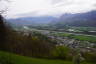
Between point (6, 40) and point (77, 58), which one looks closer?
point (77, 58)

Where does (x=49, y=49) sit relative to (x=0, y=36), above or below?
below

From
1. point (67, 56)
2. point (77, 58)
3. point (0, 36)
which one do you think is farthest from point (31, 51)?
point (77, 58)

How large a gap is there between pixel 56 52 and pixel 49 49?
12.5 feet

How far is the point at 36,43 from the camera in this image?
4906 centimetres

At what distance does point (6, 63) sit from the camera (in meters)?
18.4

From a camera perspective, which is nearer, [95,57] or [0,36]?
[0,36]

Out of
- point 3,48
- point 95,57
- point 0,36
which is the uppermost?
point 0,36

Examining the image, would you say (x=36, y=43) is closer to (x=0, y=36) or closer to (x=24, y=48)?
(x=24, y=48)

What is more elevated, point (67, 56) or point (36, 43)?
point (36, 43)

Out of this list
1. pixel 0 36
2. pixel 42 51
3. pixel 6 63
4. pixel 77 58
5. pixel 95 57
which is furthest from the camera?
pixel 42 51

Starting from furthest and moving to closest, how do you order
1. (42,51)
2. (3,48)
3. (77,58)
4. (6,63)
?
(42,51) → (3,48) → (77,58) → (6,63)

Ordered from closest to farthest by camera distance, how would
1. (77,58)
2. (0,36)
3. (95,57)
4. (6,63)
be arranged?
1. (6,63)
2. (77,58)
3. (0,36)
4. (95,57)

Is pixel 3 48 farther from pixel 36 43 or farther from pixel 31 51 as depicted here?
pixel 36 43

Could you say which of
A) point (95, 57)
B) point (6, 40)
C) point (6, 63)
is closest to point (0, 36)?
point (6, 40)
